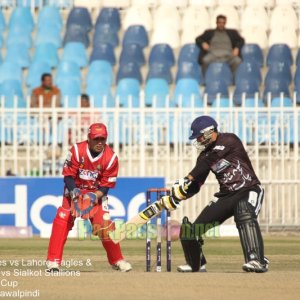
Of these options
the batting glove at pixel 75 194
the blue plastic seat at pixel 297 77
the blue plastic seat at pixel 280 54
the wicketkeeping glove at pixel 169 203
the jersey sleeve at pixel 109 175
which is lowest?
the wicketkeeping glove at pixel 169 203

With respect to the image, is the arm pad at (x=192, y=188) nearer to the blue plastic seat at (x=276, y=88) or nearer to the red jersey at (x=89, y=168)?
the red jersey at (x=89, y=168)

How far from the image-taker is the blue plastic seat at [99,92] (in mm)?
26672

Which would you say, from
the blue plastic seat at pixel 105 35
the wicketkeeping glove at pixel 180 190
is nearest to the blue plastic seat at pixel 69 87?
the blue plastic seat at pixel 105 35

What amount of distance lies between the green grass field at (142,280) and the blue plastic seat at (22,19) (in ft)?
39.8

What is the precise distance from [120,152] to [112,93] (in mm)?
3098

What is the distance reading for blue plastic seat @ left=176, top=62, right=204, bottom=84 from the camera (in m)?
27.7

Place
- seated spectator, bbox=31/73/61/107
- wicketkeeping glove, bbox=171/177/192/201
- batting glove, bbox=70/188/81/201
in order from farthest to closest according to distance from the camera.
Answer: seated spectator, bbox=31/73/61/107 → batting glove, bbox=70/188/81/201 → wicketkeeping glove, bbox=171/177/192/201

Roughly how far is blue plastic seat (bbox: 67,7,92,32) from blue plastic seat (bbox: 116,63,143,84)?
1.93 metres

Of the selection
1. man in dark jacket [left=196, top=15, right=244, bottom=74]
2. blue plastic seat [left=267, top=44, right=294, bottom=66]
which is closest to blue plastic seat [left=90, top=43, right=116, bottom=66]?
man in dark jacket [left=196, top=15, right=244, bottom=74]

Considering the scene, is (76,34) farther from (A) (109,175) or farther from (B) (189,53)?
(A) (109,175)

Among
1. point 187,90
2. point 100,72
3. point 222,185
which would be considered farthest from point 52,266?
point 100,72

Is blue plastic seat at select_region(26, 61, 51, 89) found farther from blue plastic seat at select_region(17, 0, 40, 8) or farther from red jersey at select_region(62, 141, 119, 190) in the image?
red jersey at select_region(62, 141, 119, 190)

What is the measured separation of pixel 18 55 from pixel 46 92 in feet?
10.6

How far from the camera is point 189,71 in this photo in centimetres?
2777
